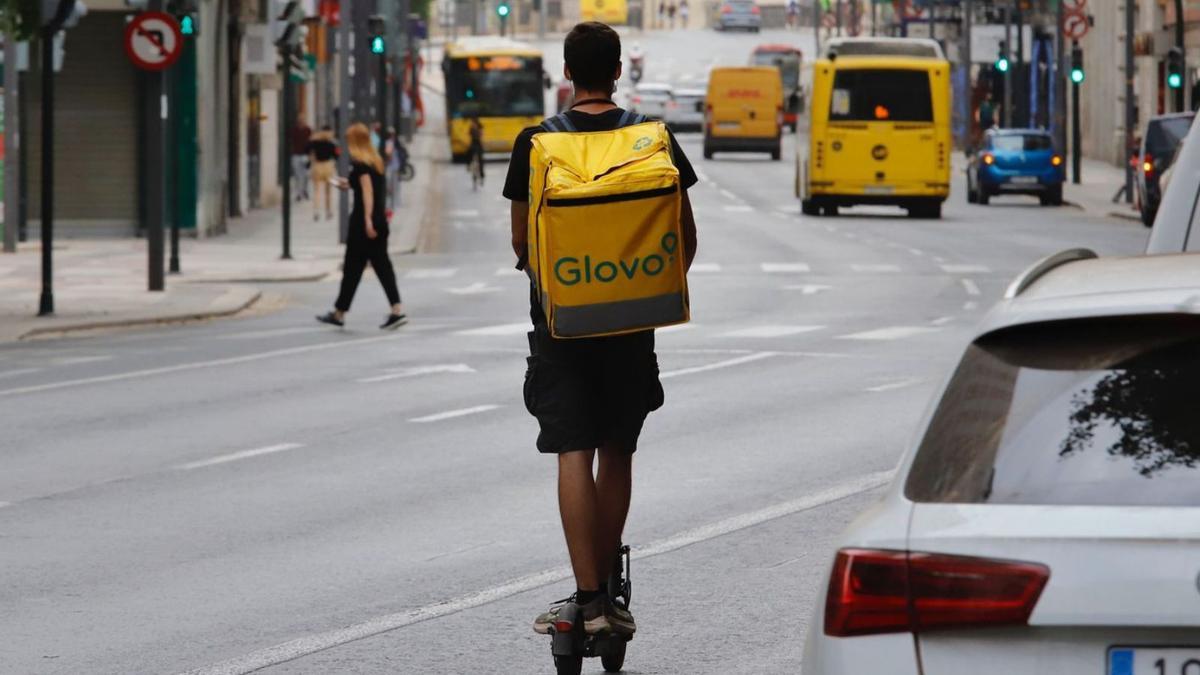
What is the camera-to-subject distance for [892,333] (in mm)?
22812

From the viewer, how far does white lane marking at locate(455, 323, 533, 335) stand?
893 inches

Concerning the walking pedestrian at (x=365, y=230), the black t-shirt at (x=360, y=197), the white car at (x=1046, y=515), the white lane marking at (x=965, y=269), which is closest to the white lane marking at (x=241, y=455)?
the white car at (x=1046, y=515)

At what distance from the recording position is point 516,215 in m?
7.23

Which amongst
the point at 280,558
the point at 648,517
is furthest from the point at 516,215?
the point at 648,517

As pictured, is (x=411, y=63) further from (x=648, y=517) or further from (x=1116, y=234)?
(x=648, y=517)

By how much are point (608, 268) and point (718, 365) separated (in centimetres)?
1229

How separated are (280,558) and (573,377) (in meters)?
3.12

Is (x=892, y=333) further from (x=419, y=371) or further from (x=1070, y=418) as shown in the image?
(x=1070, y=418)

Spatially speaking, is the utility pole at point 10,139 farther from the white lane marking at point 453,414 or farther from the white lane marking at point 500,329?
the white lane marking at point 453,414

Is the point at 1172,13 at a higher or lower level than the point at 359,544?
higher

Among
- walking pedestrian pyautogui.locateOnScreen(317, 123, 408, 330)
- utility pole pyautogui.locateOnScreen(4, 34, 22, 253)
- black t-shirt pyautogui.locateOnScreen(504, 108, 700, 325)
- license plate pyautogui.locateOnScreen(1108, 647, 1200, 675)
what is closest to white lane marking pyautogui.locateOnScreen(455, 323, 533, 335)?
walking pedestrian pyautogui.locateOnScreen(317, 123, 408, 330)

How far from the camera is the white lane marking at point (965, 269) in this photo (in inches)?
1293

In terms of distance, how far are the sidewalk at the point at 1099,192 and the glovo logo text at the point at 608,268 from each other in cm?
4108

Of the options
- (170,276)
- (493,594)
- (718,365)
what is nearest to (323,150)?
(170,276)
